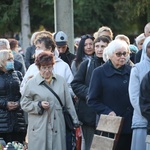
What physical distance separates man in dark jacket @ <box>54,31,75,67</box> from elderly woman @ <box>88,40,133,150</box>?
3036 mm

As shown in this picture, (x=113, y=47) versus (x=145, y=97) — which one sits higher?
(x=113, y=47)

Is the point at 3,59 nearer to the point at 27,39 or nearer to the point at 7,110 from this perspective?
the point at 7,110

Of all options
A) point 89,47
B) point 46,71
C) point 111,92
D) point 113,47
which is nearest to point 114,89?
point 111,92

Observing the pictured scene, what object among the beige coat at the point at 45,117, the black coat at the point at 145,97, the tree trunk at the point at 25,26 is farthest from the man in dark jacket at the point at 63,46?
the tree trunk at the point at 25,26

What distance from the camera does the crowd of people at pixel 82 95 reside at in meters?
8.26

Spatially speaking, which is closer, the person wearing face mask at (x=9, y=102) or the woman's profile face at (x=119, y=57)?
the woman's profile face at (x=119, y=57)

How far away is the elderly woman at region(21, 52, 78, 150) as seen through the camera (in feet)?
29.7

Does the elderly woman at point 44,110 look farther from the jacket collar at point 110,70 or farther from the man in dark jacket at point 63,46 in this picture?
the man in dark jacket at point 63,46

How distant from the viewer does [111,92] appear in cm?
861

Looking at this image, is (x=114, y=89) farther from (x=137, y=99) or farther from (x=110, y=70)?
(x=137, y=99)

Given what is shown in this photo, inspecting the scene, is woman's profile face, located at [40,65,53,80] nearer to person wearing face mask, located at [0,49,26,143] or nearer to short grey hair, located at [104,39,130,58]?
short grey hair, located at [104,39,130,58]

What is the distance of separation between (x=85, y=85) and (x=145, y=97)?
169 centimetres

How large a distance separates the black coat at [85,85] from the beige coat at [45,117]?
21 cm

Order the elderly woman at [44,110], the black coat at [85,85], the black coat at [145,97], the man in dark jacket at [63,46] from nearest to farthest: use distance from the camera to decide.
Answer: the black coat at [145,97] → the elderly woman at [44,110] → the black coat at [85,85] → the man in dark jacket at [63,46]
